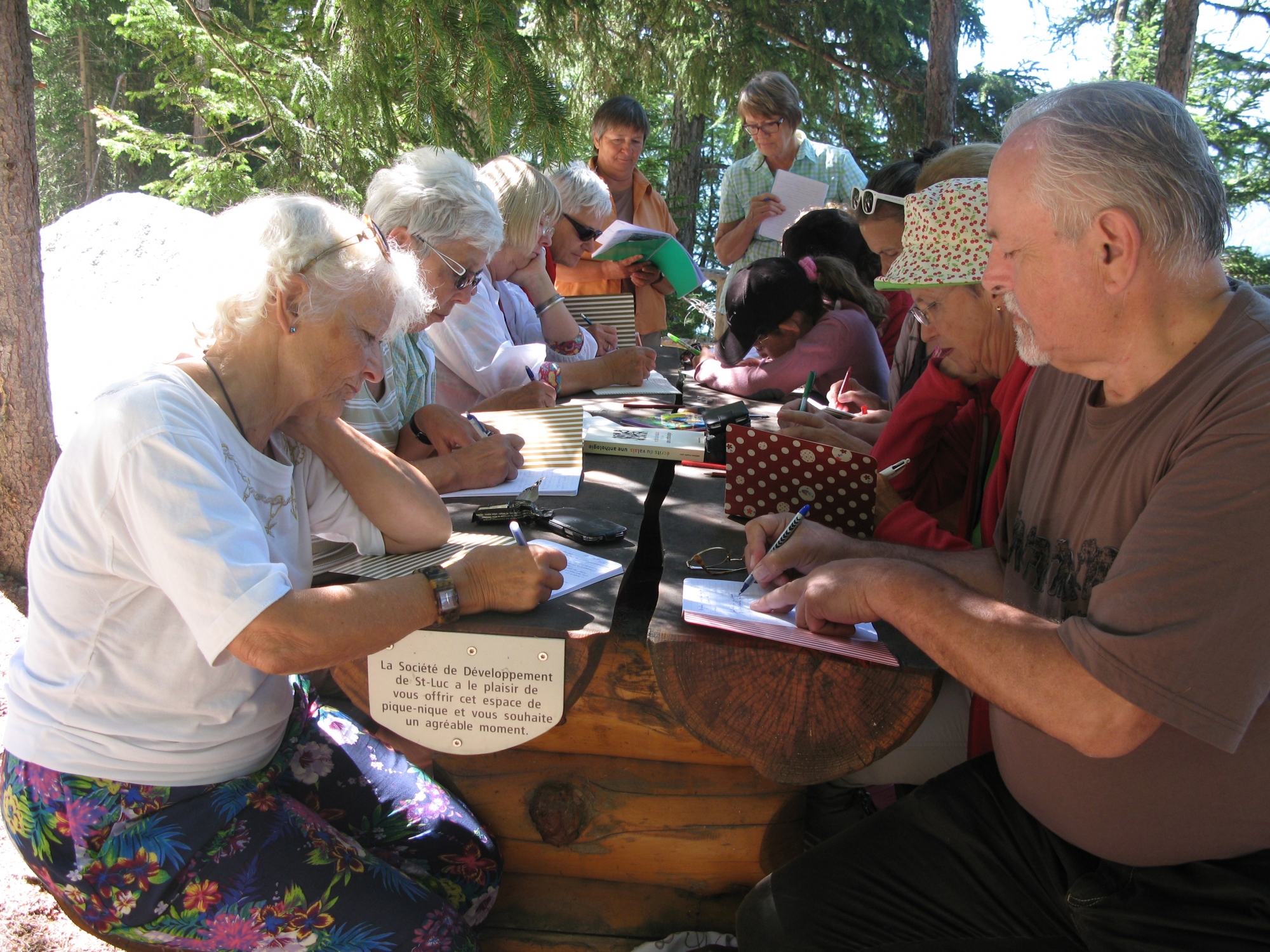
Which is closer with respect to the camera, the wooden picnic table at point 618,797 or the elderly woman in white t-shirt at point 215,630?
the elderly woman in white t-shirt at point 215,630

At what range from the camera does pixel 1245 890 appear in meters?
1.21

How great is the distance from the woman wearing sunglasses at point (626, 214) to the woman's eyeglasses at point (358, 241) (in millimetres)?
2880

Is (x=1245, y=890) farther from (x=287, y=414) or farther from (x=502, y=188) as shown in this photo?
(x=502, y=188)

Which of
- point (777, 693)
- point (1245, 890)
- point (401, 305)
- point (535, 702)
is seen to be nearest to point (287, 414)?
point (401, 305)

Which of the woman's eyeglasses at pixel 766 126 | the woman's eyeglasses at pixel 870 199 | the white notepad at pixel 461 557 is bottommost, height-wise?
the white notepad at pixel 461 557

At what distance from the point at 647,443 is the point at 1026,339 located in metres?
1.42

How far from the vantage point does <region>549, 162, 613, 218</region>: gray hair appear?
4336 millimetres

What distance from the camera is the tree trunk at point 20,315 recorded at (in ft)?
11.8

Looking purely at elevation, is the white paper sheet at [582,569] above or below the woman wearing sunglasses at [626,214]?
below

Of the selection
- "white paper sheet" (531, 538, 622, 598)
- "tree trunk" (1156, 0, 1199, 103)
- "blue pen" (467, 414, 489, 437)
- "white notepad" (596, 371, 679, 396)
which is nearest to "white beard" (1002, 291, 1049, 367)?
"white paper sheet" (531, 538, 622, 598)

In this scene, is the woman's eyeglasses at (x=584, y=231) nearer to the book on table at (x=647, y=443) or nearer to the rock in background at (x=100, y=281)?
the book on table at (x=647, y=443)

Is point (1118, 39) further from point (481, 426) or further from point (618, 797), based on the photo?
point (618, 797)

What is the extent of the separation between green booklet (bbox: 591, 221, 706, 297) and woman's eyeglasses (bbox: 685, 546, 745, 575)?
2739mm

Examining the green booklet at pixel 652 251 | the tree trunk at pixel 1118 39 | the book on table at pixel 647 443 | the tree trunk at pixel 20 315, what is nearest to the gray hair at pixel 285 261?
the book on table at pixel 647 443
